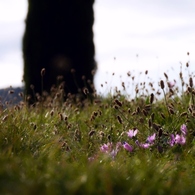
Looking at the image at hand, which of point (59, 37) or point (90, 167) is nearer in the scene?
point (90, 167)

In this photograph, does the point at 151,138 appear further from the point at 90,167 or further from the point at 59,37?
the point at 59,37

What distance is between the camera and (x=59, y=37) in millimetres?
9641

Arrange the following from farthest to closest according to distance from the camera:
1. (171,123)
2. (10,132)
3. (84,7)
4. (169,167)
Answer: (84,7) < (171,123) < (10,132) < (169,167)

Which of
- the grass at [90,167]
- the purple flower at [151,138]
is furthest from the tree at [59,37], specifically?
the purple flower at [151,138]

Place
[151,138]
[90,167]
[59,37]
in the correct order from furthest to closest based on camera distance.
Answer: [59,37], [151,138], [90,167]

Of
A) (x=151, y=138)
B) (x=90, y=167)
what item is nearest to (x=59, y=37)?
(x=151, y=138)

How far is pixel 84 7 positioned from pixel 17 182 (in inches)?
306

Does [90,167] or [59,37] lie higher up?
[90,167]

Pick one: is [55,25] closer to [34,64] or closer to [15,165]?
[34,64]

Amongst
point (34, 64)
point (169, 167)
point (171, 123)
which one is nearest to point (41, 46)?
point (34, 64)

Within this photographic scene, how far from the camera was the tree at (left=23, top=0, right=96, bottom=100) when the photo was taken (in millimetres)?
9609

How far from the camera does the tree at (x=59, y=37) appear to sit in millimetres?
9609

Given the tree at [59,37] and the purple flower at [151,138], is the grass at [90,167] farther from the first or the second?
the tree at [59,37]

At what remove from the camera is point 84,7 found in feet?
31.5
